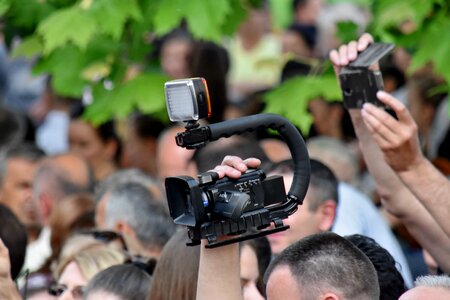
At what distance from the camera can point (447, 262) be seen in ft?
17.7

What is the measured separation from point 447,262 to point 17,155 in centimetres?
480

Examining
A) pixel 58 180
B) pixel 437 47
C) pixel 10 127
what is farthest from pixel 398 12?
pixel 10 127

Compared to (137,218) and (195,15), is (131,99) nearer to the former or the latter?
(137,218)

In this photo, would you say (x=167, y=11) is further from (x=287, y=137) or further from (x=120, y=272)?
(x=287, y=137)

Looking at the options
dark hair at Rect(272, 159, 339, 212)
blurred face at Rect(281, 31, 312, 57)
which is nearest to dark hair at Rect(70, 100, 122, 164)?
blurred face at Rect(281, 31, 312, 57)

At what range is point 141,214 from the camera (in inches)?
272

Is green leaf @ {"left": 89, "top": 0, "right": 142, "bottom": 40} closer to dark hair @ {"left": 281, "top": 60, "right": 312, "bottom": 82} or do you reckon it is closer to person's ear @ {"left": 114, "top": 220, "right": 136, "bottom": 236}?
person's ear @ {"left": 114, "top": 220, "right": 136, "bottom": 236}

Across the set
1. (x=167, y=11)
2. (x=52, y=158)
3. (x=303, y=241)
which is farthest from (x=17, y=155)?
(x=303, y=241)

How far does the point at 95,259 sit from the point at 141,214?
106 cm

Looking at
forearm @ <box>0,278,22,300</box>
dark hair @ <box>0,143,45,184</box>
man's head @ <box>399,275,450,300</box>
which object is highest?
forearm @ <box>0,278,22,300</box>

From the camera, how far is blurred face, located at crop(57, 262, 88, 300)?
5730 mm

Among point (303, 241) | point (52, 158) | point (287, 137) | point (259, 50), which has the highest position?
point (287, 137)

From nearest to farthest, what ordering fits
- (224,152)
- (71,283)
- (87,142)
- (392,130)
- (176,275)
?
(176,275)
(392,130)
(71,283)
(224,152)
(87,142)

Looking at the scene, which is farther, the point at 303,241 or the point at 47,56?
the point at 47,56
